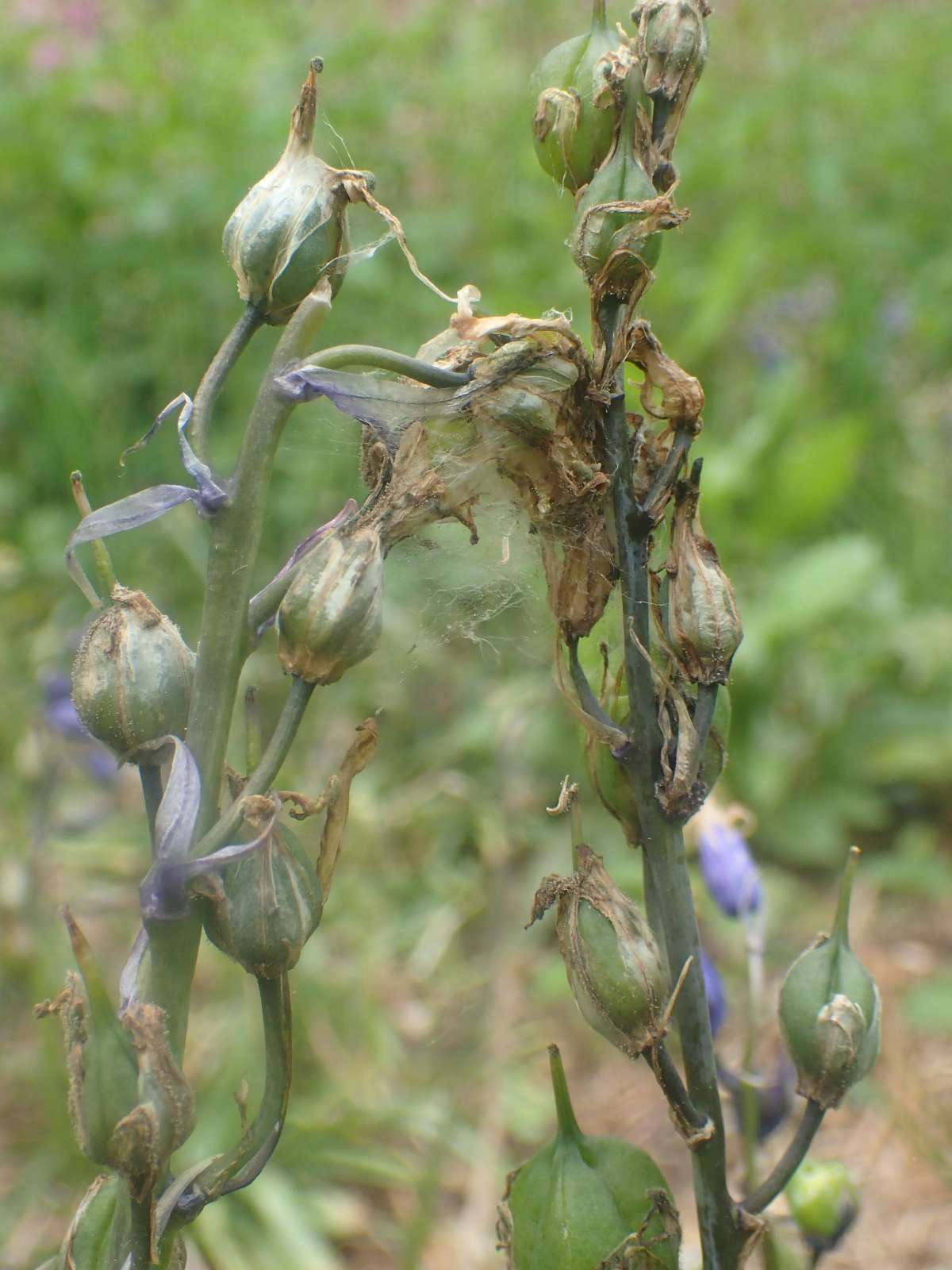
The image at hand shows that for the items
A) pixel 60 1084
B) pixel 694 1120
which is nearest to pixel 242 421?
pixel 60 1084

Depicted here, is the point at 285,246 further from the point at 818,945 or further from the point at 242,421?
the point at 242,421

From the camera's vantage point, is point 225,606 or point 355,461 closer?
point 225,606

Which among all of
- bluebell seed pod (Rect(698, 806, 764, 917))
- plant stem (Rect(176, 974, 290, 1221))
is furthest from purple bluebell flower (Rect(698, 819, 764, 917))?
plant stem (Rect(176, 974, 290, 1221))

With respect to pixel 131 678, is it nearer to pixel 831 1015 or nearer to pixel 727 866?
pixel 831 1015

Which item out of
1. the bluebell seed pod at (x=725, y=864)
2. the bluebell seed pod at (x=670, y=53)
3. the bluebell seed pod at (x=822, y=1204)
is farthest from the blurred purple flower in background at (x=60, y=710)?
the bluebell seed pod at (x=670, y=53)

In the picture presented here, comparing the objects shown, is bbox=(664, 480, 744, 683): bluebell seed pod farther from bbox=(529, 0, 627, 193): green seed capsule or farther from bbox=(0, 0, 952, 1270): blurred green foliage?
bbox=(0, 0, 952, 1270): blurred green foliage

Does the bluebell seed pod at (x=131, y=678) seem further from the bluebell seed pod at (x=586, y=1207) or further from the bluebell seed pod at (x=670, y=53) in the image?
the bluebell seed pod at (x=670, y=53)

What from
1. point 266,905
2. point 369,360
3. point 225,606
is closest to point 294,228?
point 369,360
